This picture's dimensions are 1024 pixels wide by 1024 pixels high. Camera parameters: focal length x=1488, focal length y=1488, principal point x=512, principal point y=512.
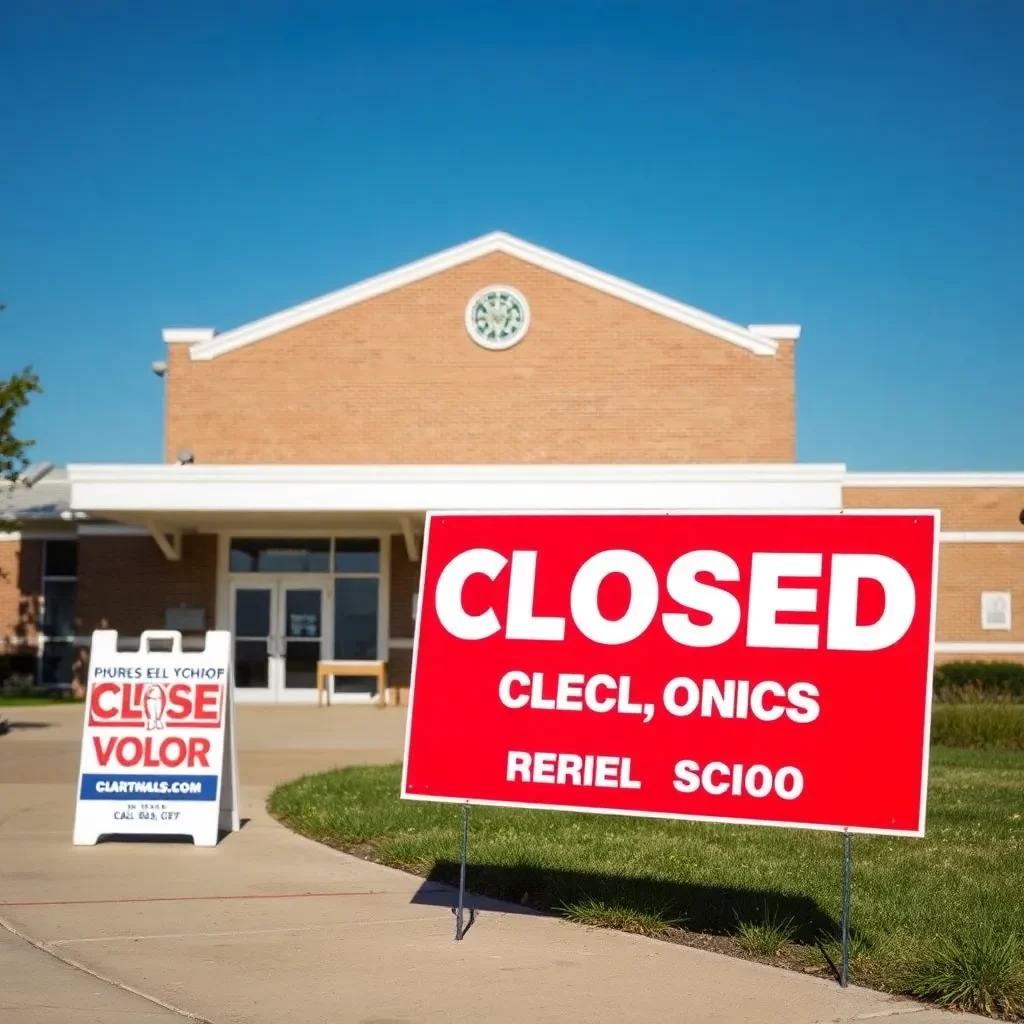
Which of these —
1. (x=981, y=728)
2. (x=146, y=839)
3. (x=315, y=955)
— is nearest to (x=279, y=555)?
(x=981, y=728)

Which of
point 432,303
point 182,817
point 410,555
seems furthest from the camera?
point 432,303

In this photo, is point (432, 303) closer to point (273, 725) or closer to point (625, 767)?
point (273, 725)

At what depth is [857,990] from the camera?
6.59m

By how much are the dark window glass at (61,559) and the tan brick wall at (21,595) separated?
142 millimetres

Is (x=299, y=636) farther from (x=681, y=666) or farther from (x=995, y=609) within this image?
(x=681, y=666)

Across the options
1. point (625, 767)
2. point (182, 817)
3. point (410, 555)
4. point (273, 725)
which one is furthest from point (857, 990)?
point (410, 555)

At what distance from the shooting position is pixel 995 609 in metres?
29.5

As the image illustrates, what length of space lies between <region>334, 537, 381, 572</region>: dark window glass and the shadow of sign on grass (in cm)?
1894

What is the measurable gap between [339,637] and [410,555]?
2.26m

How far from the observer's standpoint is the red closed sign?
687 centimetres

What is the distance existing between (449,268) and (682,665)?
22.8 metres

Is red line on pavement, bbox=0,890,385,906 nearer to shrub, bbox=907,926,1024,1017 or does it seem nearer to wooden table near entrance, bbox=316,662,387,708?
shrub, bbox=907,926,1024,1017

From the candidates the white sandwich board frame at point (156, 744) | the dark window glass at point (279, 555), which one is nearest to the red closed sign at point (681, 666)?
the white sandwich board frame at point (156, 744)

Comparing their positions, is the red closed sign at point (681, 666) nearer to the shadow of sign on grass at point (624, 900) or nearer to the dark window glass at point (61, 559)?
the shadow of sign on grass at point (624, 900)
